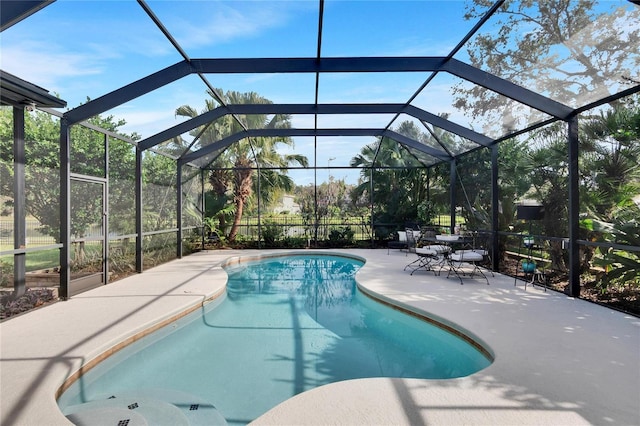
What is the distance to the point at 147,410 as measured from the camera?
276 cm

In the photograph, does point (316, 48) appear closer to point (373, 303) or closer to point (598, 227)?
point (373, 303)

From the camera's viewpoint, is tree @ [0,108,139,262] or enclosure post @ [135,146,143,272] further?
enclosure post @ [135,146,143,272]

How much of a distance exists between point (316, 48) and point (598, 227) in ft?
17.0

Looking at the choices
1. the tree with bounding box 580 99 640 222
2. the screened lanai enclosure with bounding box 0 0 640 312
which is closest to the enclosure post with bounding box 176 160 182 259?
the screened lanai enclosure with bounding box 0 0 640 312

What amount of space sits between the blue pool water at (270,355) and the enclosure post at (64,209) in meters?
2.09

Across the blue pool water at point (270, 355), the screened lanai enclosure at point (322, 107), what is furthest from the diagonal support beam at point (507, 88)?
the blue pool water at point (270, 355)

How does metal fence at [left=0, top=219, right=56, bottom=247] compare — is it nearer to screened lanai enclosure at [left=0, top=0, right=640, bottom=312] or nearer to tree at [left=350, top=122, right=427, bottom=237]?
screened lanai enclosure at [left=0, top=0, right=640, bottom=312]

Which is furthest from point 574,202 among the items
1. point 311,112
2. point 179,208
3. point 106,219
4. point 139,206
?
point 179,208

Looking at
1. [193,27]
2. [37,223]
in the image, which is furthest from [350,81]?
[37,223]

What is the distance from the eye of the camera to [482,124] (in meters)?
7.32

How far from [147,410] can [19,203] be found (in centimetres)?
349

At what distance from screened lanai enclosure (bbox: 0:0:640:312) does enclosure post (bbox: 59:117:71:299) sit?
22 mm

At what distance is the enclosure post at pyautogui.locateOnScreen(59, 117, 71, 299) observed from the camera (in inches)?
206

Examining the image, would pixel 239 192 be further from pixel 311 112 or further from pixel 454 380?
pixel 454 380
